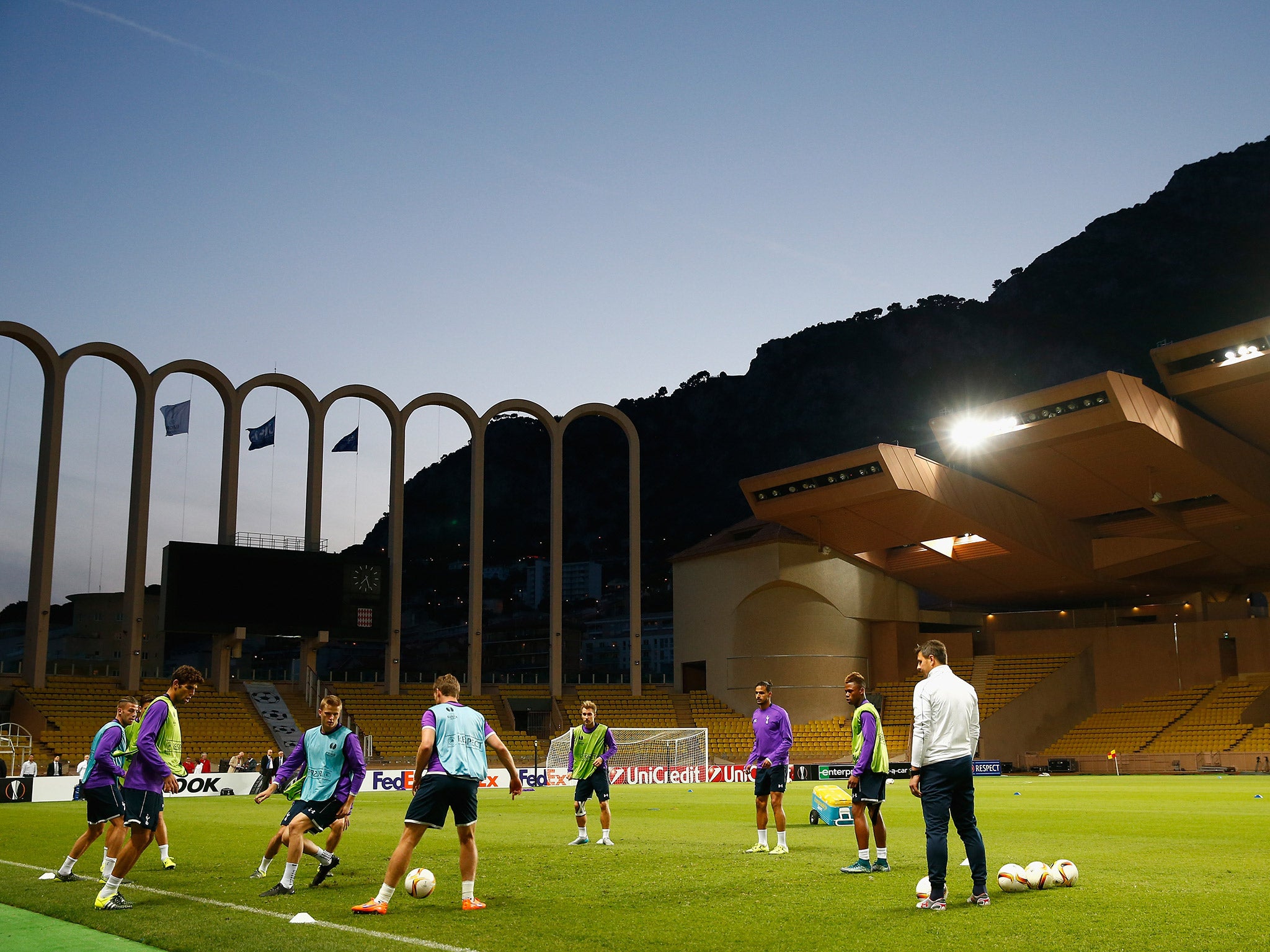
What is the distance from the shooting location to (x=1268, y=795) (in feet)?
90.8

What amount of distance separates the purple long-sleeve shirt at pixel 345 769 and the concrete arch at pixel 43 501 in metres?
37.6

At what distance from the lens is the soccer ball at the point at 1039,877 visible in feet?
31.4

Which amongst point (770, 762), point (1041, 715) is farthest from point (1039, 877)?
point (1041, 715)

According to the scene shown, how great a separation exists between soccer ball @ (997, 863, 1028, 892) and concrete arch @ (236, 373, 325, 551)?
41.9 m

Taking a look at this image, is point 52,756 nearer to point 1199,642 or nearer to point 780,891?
point 780,891

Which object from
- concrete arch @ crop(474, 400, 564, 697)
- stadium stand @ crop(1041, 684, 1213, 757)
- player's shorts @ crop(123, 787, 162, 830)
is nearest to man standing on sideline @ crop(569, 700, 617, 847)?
player's shorts @ crop(123, 787, 162, 830)

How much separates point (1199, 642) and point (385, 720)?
39466 mm

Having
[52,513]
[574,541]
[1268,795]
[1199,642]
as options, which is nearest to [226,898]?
[1268,795]

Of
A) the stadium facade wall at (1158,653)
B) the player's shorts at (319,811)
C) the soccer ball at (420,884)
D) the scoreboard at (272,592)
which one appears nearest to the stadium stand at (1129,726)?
the stadium facade wall at (1158,653)

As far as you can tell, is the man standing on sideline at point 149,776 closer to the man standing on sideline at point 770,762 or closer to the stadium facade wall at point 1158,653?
the man standing on sideline at point 770,762

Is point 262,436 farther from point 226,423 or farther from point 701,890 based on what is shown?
point 701,890

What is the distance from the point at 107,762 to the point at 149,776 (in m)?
0.80

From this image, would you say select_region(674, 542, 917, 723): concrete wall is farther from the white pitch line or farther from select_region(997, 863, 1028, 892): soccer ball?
the white pitch line

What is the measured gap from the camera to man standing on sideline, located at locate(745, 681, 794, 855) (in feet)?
43.2
